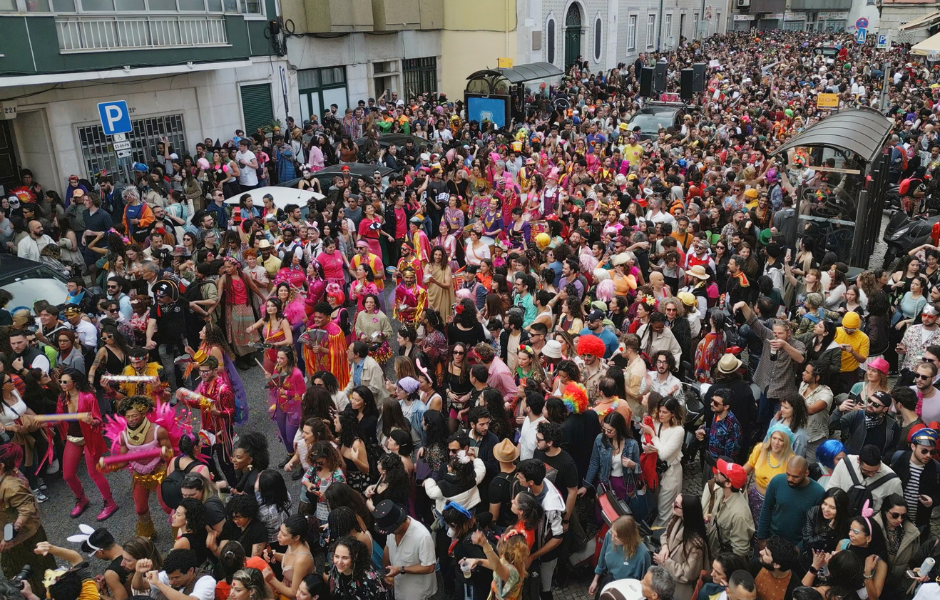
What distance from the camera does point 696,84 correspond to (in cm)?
2795

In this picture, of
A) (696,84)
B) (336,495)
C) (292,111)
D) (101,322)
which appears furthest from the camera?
(696,84)

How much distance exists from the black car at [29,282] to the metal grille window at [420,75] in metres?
20.1

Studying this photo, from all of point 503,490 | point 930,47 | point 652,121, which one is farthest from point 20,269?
point 930,47

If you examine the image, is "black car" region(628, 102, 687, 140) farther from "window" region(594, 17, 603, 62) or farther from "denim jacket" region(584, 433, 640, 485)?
"window" region(594, 17, 603, 62)

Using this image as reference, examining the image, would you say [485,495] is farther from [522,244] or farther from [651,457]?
[522,244]

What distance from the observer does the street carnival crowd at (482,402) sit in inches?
190

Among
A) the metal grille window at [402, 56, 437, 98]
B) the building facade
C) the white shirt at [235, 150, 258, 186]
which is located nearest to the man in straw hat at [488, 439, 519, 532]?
the building facade

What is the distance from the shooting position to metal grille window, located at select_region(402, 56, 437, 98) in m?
28.3

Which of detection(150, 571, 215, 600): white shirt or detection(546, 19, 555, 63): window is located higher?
detection(546, 19, 555, 63): window

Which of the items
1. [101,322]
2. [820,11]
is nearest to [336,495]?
[101,322]

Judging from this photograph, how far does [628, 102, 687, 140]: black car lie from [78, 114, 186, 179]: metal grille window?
11289mm

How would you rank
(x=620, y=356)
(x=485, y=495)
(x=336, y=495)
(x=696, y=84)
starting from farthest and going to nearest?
(x=696, y=84), (x=620, y=356), (x=485, y=495), (x=336, y=495)

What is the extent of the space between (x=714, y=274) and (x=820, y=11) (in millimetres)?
86491

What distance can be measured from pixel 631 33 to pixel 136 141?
34.1 m
